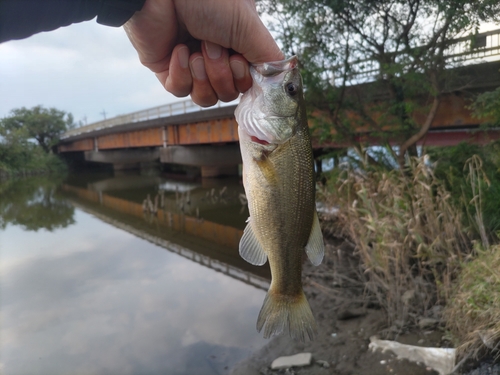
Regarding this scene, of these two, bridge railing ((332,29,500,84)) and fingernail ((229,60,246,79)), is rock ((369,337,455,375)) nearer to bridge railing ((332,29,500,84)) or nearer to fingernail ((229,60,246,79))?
fingernail ((229,60,246,79))

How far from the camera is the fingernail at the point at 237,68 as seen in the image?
7.25 feet

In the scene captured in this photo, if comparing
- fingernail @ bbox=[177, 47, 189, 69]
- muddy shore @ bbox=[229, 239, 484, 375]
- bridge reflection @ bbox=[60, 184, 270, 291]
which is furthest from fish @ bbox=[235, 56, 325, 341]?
bridge reflection @ bbox=[60, 184, 270, 291]

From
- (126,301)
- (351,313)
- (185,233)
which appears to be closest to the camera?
(351,313)

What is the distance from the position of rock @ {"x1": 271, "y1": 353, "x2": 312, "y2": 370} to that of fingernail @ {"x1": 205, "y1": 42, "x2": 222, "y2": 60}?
4146 mm

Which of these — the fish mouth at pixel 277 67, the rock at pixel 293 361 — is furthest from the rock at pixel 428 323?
the fish mouth at pixel 277 67

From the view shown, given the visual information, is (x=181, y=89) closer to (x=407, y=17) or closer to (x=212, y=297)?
(x=212, y=297)

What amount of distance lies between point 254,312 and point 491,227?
158 inches

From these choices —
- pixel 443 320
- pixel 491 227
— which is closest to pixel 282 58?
pixel 443 320

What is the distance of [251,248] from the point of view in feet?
7.64

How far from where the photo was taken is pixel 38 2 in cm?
132

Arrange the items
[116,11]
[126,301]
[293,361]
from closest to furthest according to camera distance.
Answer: [116,11] → [293,361] → [126,301]

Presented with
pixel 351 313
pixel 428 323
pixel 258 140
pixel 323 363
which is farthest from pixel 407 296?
pixel 258 140

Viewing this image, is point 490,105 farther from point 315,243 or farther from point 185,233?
point 185,233

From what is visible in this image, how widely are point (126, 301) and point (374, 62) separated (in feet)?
26.1
